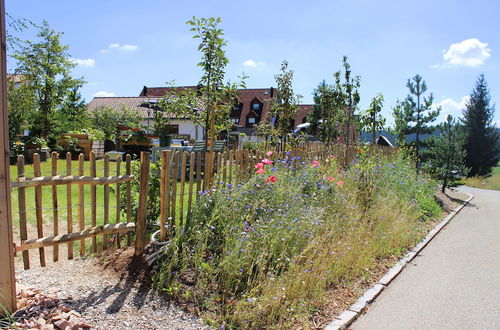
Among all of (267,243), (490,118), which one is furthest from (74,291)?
(490,118)

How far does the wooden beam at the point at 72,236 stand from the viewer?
11.1 ft

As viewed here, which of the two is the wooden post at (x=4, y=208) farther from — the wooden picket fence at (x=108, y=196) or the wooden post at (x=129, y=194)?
the wooden post at (x=129, y=194)

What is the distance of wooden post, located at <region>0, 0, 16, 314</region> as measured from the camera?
2752mm

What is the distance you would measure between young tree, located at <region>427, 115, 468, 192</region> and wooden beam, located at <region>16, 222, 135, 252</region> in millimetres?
11932

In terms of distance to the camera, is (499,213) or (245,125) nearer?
(499,213)

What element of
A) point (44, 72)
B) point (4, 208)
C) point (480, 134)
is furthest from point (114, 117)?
point (4, 208)

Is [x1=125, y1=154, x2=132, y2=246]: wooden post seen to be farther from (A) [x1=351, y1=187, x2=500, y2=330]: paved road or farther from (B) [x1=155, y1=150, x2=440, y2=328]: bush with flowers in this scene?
(A) [x1=351, y1=187, x2=500, y2=330]: paved road

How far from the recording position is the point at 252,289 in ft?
11.2

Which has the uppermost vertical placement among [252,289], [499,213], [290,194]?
[290,194]

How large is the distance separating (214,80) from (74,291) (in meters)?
3.52

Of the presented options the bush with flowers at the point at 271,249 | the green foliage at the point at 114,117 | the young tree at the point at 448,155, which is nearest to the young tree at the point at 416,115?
the young tree at the point at 448,155

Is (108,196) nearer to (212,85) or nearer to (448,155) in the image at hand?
(212,85)

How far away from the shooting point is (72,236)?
362cm

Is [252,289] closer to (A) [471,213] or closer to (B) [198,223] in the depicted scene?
(B) [198,223]
